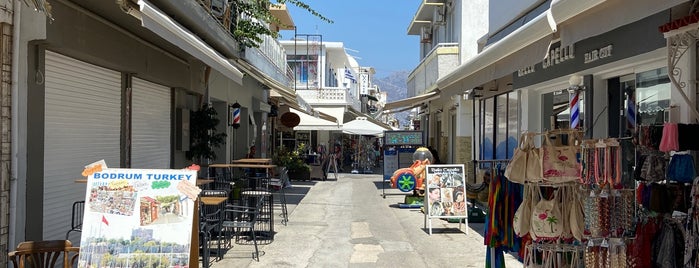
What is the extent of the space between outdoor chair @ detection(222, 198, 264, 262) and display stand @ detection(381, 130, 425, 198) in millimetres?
8228

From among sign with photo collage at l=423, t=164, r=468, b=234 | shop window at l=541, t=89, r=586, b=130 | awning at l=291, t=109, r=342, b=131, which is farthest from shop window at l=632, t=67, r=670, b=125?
awning at l=291, t=109, r=342, b=131

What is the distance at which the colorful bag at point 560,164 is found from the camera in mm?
5043

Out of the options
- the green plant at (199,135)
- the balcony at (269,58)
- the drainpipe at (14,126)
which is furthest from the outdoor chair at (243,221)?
the balcony at (269,58)

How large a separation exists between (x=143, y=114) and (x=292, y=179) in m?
12.7

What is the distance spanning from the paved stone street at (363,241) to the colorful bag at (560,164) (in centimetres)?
288

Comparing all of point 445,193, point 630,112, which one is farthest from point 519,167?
point 445,193

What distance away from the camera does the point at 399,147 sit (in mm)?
17812

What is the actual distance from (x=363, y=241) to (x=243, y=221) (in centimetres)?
199

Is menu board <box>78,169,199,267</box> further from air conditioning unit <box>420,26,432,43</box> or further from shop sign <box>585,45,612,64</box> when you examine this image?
air conditioning unit <box>420,26,432,43</box>

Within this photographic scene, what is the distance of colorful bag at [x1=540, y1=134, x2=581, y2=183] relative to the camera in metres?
5.04

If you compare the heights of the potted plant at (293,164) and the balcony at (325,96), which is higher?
the balcony at (325,96)

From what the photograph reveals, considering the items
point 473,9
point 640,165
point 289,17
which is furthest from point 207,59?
point 289,17

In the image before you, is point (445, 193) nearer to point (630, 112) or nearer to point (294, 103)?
point (630, 112)

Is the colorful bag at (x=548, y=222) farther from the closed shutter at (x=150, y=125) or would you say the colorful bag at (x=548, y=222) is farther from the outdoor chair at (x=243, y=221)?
the closed shutter at (x=150, y=125)
